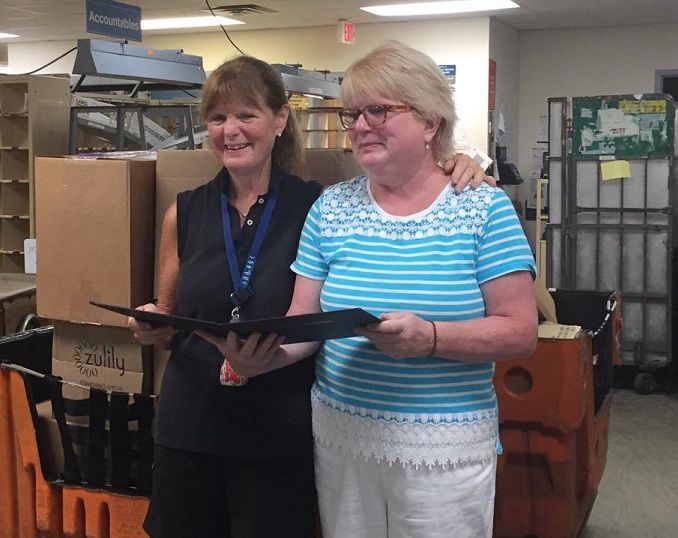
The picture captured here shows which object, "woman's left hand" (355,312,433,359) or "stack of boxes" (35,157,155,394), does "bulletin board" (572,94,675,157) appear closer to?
"stack of boxes" (35,157,155,394)

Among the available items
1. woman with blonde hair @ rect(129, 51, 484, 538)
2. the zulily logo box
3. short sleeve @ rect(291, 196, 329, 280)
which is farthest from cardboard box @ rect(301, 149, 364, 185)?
the zulily logo box

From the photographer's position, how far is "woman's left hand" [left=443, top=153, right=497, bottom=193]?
1.47 meters

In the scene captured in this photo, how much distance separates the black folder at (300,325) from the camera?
1257mm

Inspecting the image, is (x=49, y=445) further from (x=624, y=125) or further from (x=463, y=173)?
(x=624, y=125)

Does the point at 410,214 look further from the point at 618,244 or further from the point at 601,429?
the point at 618,244

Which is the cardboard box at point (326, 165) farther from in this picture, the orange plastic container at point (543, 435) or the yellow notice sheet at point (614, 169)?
the yellow notice sheet at point (614, 169)

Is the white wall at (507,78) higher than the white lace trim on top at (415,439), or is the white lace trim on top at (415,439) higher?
the white wall at (507,78)

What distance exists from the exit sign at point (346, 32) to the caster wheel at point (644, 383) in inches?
176

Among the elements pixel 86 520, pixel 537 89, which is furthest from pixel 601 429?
pixel 537 89

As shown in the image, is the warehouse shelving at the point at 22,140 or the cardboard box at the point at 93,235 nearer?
the cardboard box at the point at 93,235

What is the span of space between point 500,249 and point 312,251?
0.35 metres

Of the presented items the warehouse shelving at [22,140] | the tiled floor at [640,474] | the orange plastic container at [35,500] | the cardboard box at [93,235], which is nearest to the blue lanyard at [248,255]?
the cardboard box at [93,235]

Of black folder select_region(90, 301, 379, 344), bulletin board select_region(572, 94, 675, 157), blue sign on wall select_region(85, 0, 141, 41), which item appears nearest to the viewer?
black folder select_region(90, 301, 379, 344)

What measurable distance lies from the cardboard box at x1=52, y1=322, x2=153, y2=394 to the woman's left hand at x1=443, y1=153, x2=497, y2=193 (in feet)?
3.51
